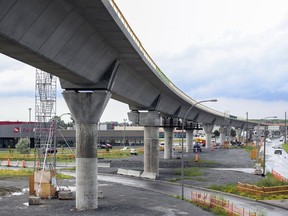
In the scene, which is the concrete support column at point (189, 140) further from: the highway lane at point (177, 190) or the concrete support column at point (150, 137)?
the concrete support column at point (150, 137)

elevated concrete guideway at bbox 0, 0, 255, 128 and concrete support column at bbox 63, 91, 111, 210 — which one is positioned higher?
elevated concrete guideway at bbox 0, 0, 255, 128

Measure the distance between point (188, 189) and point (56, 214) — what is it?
19.9 m

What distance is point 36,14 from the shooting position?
2111cm

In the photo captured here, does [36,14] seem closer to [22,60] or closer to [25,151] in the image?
[22,60]

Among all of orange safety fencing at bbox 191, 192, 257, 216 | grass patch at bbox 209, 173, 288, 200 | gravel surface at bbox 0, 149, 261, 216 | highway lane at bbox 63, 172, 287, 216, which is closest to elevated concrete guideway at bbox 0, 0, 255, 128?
gravel surface at bbox 0, 149, 261, 216

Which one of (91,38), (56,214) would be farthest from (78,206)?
(91,38)

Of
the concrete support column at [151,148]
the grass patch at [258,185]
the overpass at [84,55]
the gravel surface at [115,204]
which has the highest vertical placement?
the overpass at [84,55]

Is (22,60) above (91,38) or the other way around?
the other way around

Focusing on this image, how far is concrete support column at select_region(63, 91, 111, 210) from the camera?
3509cm

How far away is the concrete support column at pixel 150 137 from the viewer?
61.3 meters

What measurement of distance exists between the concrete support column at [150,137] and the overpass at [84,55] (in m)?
4.01

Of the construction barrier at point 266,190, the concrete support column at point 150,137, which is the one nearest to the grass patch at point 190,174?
the concrete support column at point 150,137

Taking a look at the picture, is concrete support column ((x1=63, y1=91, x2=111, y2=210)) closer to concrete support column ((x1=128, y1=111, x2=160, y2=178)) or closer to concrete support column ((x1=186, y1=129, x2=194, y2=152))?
concrete support column ((x1=128, y1=111, x2=160, y2=178))

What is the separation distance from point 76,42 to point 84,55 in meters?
2.59
